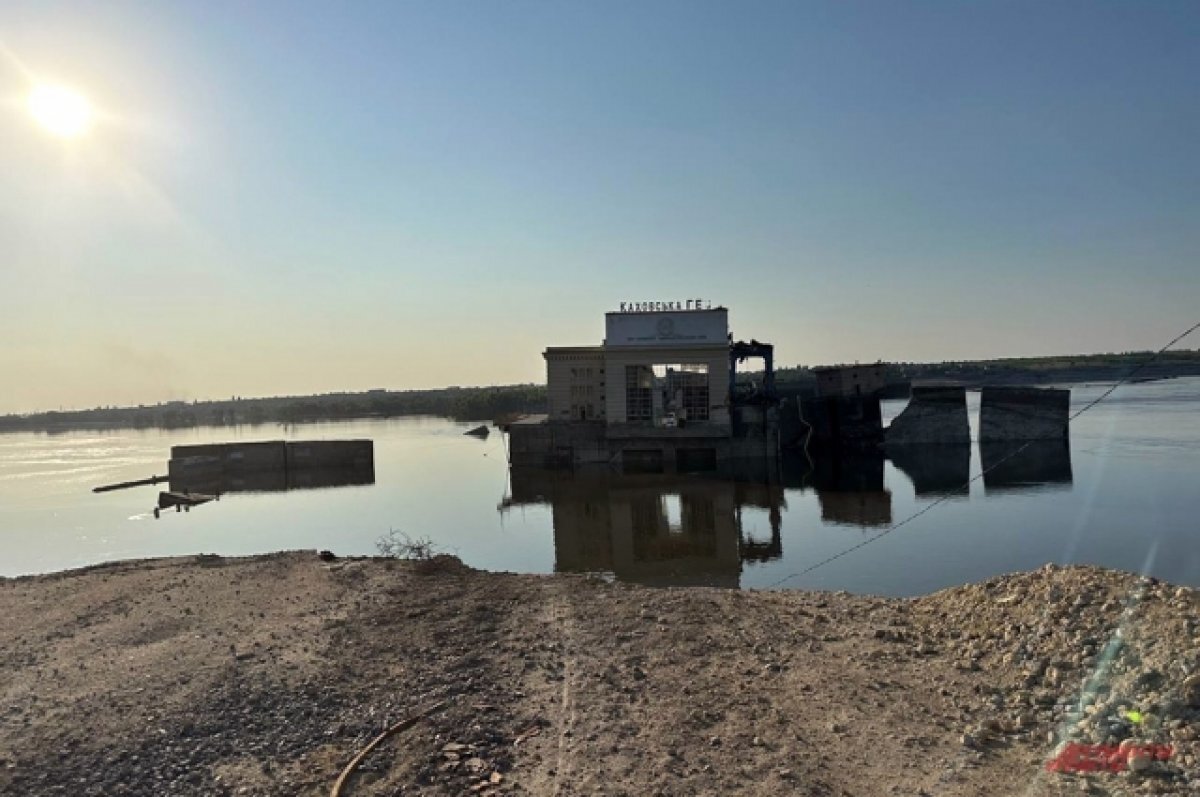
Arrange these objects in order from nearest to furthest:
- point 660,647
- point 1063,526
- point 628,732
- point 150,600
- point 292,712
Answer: point 628,732 < point 292,712 < point 660,647 < point 150,600 < point 1063,526

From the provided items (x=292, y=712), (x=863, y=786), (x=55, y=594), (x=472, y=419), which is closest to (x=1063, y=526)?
(x=863, y=786)

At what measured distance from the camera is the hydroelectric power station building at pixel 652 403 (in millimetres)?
40406

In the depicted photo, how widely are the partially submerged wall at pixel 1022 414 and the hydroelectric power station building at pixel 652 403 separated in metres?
14.4

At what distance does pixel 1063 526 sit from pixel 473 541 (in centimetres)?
1675

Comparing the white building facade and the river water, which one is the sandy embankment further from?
the white building facade

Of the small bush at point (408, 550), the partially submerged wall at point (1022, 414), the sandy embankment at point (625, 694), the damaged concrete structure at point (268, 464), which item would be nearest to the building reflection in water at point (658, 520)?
the small bush at point (408, 550)

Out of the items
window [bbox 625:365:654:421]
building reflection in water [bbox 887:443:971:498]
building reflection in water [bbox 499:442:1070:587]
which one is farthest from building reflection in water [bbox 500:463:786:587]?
building reflection in water [bbox 887:443:971:498]

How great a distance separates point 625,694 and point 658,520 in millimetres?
19002

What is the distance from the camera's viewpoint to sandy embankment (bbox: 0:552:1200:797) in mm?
6043

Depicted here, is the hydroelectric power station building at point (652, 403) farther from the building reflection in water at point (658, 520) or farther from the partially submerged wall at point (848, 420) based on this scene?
the partially submerged wall at point (848, 420)

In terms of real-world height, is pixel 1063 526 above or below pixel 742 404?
below

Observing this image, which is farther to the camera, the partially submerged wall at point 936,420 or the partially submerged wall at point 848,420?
the partially submerged wall at point 848,420

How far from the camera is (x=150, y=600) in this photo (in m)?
12.5

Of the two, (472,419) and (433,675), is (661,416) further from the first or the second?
(472,419)
